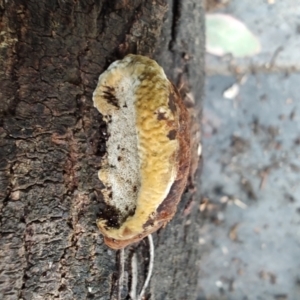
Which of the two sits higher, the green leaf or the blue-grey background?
the green leaf

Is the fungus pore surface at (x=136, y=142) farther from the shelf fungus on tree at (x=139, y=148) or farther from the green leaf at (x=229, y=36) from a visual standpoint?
the green leaf at (x=229, y=36)

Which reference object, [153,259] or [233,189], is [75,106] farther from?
[233,189]

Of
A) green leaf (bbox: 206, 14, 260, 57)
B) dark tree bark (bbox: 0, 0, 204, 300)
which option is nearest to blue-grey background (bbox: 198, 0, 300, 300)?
green leaf (bbox: 206, 14, 260, 57)

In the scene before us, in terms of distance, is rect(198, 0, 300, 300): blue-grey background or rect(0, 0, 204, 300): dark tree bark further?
rect(198, 0, 300, 300): blue-grey background

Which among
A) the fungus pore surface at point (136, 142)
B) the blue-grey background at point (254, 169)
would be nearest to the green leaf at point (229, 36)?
the blue-grey background at point (254, 169)

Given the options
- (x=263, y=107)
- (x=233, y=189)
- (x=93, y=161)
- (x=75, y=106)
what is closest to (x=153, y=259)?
(x=93, y=161)

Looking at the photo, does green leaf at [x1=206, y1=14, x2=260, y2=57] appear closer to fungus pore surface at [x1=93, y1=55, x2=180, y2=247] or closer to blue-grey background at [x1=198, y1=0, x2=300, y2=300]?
blue-grey background at [x1=198, y1=0, x2=300, y2=300]

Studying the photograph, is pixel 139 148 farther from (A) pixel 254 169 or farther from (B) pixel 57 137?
(A) pixel 254 169

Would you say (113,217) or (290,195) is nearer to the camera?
(113,217)
